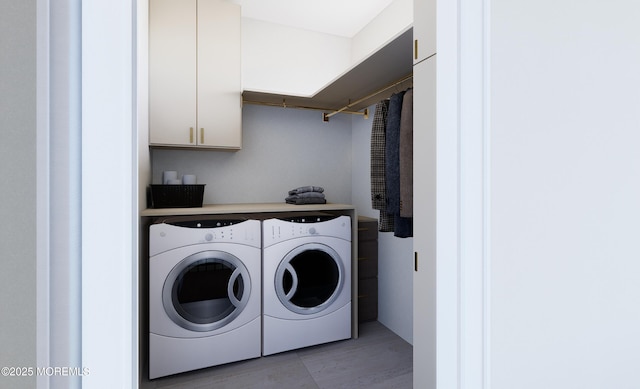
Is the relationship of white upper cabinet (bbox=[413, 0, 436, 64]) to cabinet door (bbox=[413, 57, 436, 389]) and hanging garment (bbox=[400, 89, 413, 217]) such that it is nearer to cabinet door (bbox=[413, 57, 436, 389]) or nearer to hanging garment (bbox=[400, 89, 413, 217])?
cabinet door (bbox=[413, 57, 436, 389])

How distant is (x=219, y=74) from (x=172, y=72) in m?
0.32

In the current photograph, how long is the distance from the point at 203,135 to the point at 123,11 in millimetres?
1873

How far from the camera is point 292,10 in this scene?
255cm

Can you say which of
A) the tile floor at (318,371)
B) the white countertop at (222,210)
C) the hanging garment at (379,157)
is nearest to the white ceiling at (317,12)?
the hanging garment at (379,157)

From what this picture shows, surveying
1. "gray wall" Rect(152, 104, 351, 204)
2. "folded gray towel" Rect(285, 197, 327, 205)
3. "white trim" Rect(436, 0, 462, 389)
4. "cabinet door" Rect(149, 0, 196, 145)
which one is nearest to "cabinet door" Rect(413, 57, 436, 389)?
"white trim" Rect(436, 0, 462, 389)

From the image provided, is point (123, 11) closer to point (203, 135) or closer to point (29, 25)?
point (29, 25)

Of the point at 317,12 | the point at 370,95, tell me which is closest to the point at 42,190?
the point at 370,95

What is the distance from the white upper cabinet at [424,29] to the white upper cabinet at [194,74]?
160cm

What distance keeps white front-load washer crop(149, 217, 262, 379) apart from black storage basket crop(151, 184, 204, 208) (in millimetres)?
192

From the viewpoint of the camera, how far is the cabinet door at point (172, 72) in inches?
81.7

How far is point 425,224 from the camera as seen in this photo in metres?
1.00

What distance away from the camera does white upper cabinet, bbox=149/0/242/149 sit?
2.08 metres

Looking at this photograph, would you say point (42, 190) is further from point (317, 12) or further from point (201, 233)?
point (317, 12)

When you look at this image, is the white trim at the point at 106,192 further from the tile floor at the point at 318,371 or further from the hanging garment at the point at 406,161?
the tile floor at the point at 318,371
